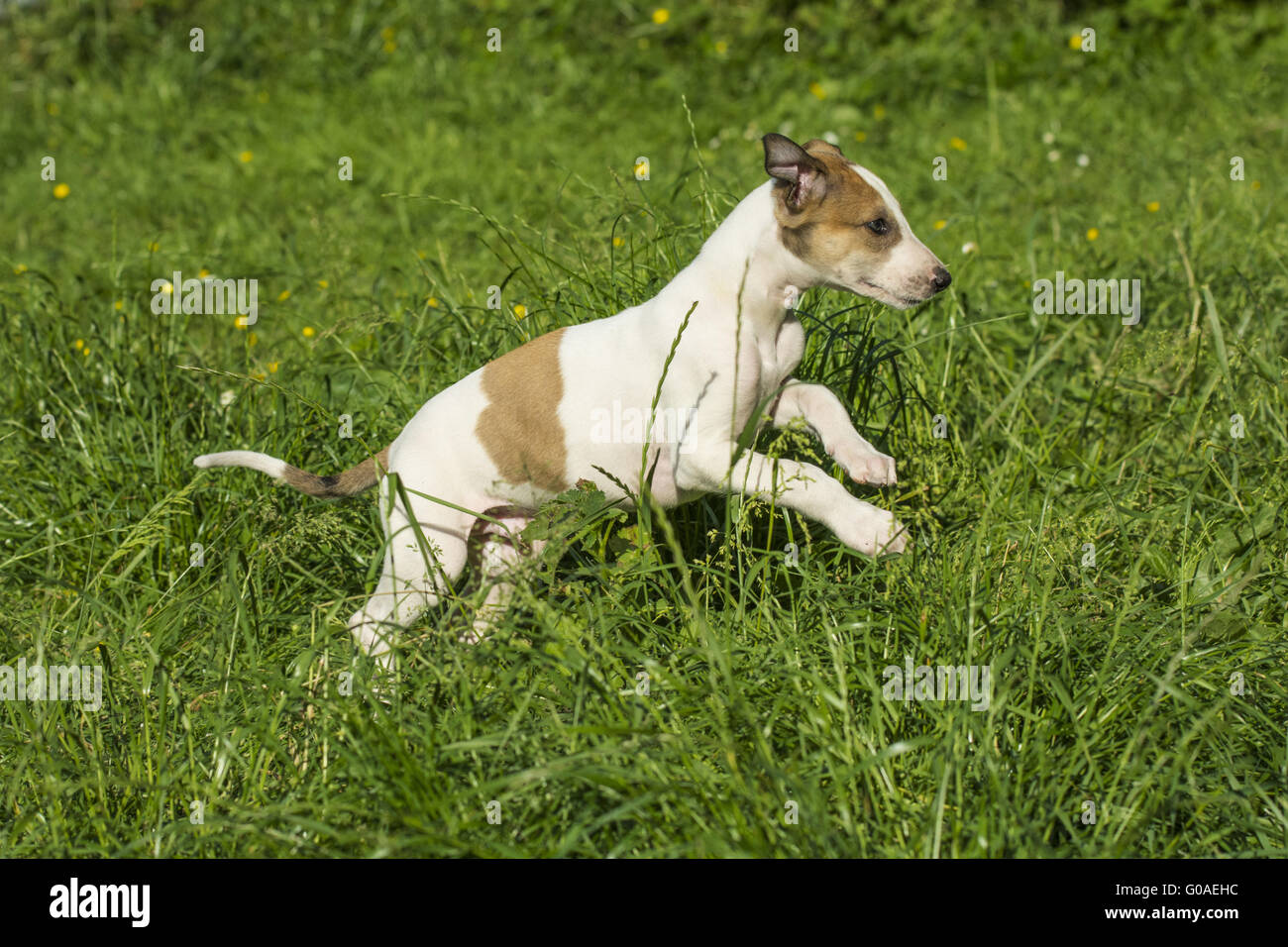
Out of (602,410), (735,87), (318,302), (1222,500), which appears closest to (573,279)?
(602,410)

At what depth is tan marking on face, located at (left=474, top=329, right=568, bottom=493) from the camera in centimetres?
343

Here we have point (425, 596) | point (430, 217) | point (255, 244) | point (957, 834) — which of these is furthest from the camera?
point (430, 217)

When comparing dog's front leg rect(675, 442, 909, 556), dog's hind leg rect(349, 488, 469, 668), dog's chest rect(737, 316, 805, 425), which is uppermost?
dog's chest rect(737, 316, 805, 425)

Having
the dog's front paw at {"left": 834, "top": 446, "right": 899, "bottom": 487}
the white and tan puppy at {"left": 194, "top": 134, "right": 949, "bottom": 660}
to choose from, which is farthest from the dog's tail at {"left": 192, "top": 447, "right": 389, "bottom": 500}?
the dog's front paw at {"left": 834, "top": 446, "right": 899, "bottom": 487}

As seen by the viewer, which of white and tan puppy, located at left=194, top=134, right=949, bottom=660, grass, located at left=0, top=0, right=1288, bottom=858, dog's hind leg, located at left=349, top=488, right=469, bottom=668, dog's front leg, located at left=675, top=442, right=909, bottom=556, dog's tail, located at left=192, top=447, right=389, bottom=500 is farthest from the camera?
dog's tail, located at left=192, top=447, right=389, bottom=500

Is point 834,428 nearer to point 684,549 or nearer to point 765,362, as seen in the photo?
point 765,362

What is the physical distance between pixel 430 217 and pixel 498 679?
5.00 m

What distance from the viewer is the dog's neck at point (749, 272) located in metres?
3.27

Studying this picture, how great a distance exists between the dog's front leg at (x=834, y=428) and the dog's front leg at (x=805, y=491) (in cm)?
14

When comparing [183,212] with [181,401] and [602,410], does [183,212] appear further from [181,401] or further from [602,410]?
[602,410]

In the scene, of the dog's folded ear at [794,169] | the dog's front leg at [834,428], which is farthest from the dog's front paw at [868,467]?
the dog's folded ear at [794,169]

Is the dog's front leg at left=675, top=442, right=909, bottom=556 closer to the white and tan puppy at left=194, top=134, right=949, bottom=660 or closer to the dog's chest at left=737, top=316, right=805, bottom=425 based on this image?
the white and tan puppy at left=194, top=134, right=949, bottom=660

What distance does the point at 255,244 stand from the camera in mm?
6934

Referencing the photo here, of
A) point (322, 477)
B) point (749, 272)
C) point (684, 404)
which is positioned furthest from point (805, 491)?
point (322, 477)
